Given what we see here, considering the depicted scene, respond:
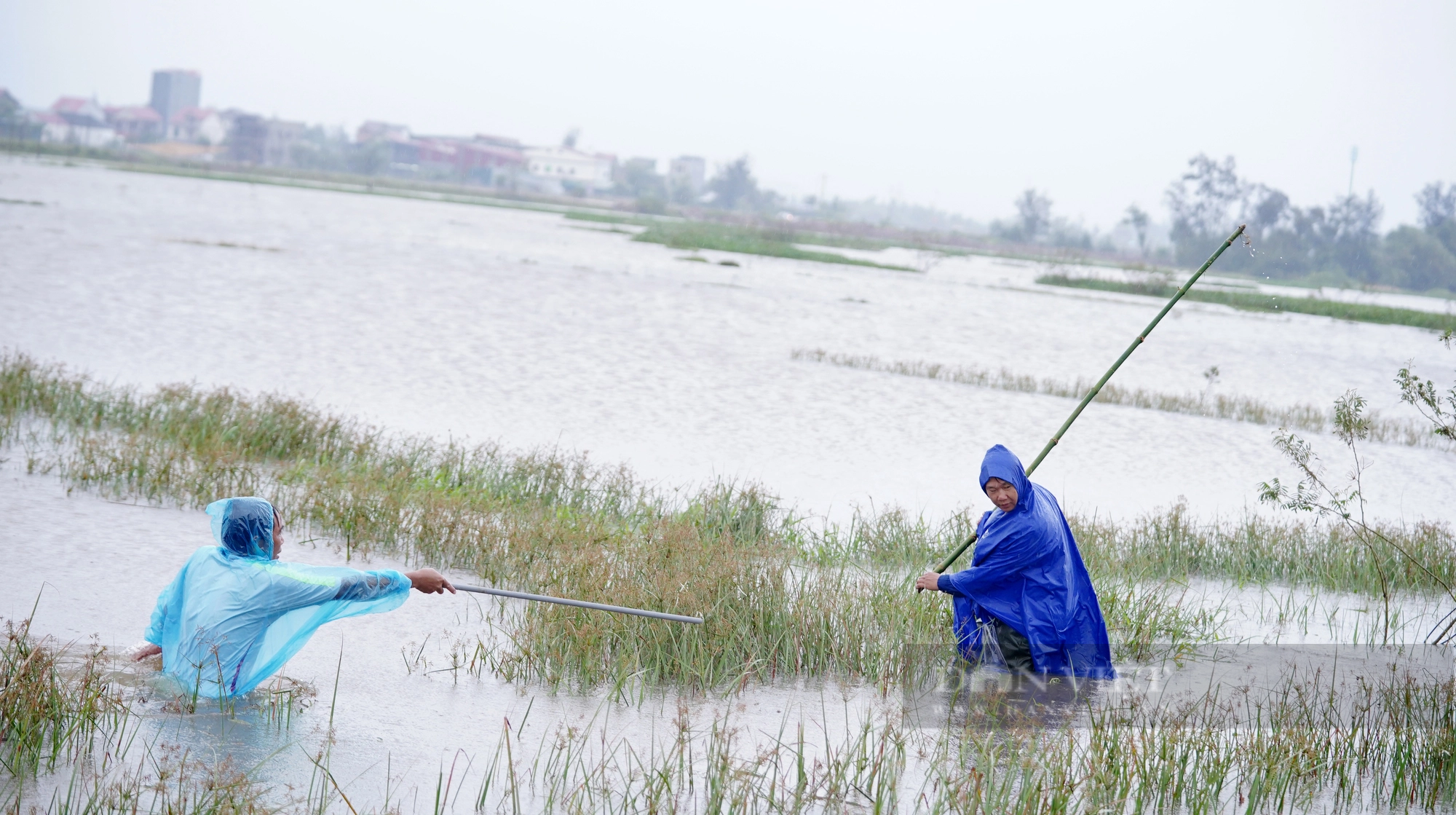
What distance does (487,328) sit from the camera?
64.2ft

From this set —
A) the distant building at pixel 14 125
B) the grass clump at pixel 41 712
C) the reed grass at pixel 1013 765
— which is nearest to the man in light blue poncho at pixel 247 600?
the grass clump at pixel 41 712

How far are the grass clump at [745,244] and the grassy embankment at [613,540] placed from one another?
36.5 meters

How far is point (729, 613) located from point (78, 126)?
128371 mm

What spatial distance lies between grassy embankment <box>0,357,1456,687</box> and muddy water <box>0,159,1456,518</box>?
172 centimetres

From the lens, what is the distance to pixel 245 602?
4.23 metres

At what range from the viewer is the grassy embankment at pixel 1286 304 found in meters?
36.8

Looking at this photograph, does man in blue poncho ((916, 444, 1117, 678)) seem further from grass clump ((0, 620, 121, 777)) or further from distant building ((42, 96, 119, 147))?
distant building ((42, 96, 119, 147))

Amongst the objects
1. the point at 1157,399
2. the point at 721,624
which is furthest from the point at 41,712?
the point at 1157,399

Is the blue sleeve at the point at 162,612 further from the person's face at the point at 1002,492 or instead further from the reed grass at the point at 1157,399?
the reed grass at the point at 1157,399

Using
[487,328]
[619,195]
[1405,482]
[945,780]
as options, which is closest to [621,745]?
[945,780]

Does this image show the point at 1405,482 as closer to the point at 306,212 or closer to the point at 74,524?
the point at 74,524

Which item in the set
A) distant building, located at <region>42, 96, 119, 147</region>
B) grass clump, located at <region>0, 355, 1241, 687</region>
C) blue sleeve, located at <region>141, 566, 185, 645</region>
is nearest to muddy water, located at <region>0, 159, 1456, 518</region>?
grass clump, located at <region>0, 355, 1241, 687</region>

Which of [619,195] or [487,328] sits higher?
[619,195]

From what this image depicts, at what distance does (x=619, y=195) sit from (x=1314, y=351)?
103 metres
